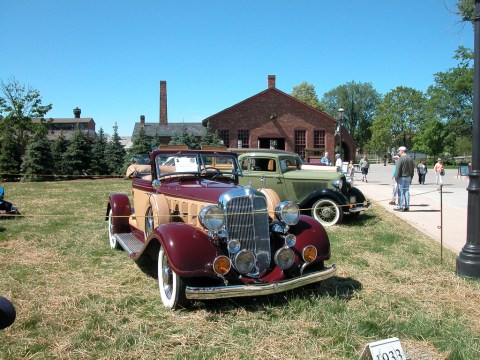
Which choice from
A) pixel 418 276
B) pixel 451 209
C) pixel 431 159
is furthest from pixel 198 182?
pixel 431 159

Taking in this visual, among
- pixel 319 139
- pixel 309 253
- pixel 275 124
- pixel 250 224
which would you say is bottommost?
pixel 309 253

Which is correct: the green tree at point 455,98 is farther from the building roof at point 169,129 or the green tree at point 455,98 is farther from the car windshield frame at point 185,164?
the car windshield frame at point 185,164

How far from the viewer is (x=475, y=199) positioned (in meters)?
5.08

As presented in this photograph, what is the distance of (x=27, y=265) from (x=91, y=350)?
2955 millimetres

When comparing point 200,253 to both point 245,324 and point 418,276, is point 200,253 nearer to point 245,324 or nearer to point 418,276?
point 245,324

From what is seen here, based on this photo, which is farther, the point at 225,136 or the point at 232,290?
the point at 225,136

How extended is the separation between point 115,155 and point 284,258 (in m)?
29.4

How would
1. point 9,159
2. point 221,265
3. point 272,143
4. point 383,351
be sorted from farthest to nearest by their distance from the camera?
1. point 272,143
2. point 9,159
3. point 221,265
4. point 383,351

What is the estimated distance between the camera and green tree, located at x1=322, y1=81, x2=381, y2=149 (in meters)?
88.7

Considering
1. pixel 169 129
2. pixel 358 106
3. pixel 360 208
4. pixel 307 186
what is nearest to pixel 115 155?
pixel 169 129

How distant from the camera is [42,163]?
25.0m

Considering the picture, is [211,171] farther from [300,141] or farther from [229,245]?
[300,141]

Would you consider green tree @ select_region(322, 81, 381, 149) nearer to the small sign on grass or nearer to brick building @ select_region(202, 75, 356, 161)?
brick building @ select_region(202, 75, 356, 161)

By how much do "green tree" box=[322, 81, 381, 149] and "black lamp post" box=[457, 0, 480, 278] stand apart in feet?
283
